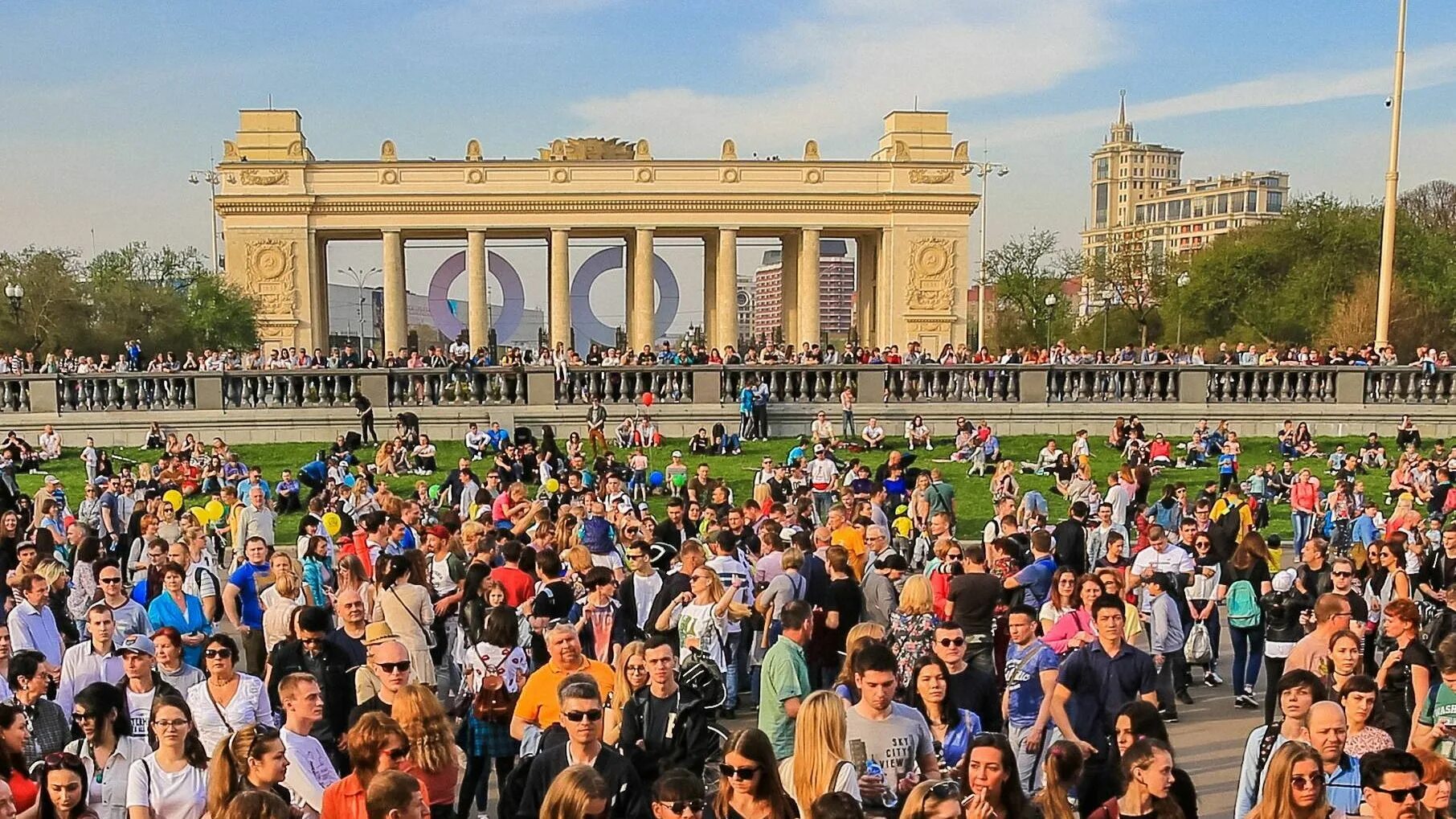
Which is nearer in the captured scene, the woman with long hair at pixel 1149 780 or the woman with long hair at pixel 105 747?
the woman with long hair at pixel 1149 780

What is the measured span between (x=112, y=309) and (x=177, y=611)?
54.1 m

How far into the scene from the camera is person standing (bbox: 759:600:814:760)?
6477mm

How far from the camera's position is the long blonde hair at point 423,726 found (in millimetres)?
5512

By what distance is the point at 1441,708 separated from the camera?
21.3 ft

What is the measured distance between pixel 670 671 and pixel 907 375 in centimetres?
2194

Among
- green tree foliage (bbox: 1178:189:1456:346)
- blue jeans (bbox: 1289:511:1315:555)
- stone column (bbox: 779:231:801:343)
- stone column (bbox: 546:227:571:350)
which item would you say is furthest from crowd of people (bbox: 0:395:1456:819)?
stone column (bbox: 779:231:801:343)

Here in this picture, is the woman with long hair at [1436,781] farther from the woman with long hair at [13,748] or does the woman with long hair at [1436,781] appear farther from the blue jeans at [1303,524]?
the blue jeans at [1303,524]

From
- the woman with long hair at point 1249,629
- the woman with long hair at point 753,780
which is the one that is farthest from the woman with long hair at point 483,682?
the woman with long hair at point 1249,629

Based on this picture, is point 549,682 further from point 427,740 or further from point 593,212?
point 593,212

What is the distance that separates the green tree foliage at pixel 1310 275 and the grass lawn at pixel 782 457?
1229 inches

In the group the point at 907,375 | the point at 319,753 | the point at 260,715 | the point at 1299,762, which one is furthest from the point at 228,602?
the point at 907,375

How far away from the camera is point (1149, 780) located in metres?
5.08

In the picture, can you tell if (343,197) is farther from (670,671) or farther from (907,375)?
(670,671)

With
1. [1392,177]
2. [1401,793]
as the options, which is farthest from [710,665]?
[1392,177]
